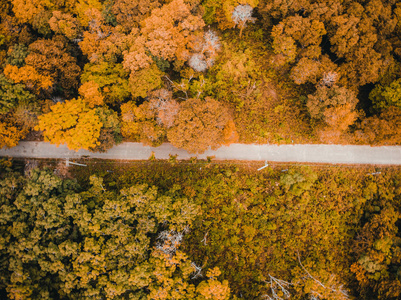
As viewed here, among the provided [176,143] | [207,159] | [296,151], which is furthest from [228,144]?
[296,151]

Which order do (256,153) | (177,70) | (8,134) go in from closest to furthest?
(8,134) → (177,70) → (256,153)

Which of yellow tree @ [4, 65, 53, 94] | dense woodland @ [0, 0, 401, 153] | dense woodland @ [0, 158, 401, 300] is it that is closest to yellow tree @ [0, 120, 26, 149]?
dense woodland @ [0, 0, 401, 153]

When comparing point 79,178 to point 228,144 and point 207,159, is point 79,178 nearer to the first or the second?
point 207,159

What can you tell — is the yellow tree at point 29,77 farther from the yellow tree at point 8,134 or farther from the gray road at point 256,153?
the gray road at point 256,153

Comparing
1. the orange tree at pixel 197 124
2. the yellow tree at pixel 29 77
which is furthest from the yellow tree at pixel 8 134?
the orange tree at pixel 197 124

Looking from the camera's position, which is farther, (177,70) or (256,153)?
(256,153)

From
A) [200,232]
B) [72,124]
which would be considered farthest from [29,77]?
[200,232]

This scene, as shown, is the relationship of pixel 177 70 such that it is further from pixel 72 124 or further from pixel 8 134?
pixel 8 134
